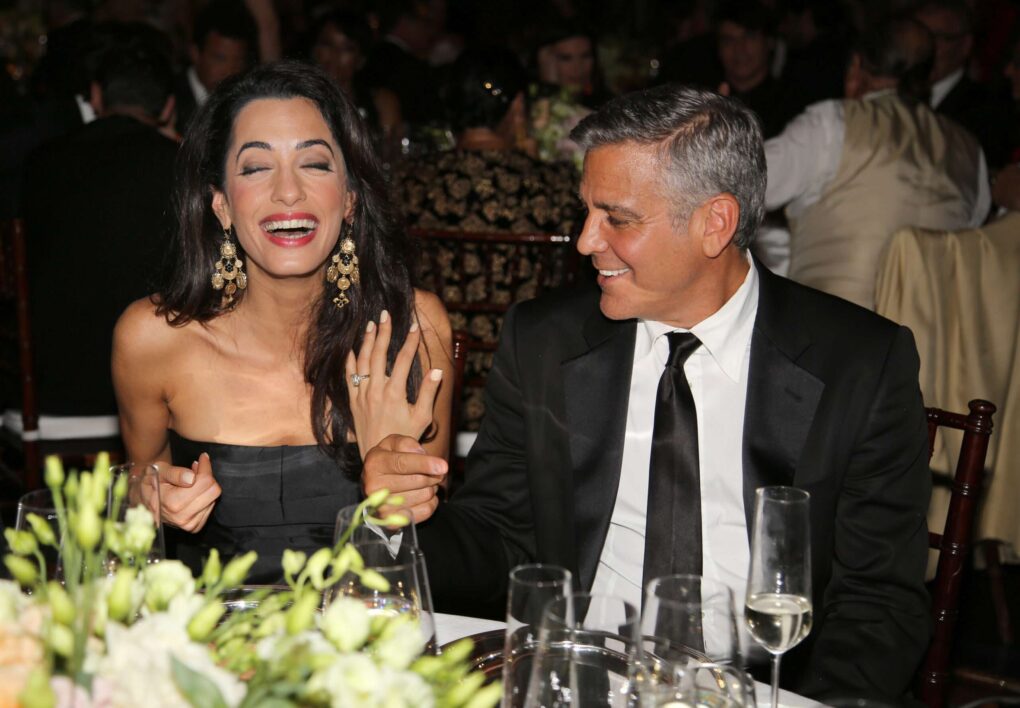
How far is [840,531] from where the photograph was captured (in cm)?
197

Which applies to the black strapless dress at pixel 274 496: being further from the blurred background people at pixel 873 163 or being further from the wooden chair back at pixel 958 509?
the blurred background people at pixel 873 163

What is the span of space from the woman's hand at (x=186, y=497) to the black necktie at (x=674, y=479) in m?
0.77

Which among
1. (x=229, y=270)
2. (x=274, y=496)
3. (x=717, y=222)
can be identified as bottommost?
(x=274, y=496)

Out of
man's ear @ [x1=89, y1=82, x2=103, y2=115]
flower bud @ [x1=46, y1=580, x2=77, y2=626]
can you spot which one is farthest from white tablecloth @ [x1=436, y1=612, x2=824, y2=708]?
man's ear @ [x1=89, y1=82, x2=103, y2=115]

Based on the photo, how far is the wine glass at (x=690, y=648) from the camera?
1080 mm

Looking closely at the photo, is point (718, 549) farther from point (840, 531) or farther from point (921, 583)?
point (921, 583)

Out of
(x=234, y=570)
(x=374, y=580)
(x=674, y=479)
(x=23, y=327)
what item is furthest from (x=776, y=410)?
(x=23, y=327)

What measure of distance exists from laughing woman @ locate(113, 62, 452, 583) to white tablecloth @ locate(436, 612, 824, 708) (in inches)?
26.7

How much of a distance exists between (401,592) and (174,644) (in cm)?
26

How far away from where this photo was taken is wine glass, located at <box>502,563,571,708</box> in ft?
3.54

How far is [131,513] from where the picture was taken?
41.3 inches

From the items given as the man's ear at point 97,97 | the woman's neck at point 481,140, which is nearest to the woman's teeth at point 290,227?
the woman's neck at point 481,140

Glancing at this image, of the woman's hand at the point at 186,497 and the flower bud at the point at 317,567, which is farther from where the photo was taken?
the woman's hand at the point at 186,497

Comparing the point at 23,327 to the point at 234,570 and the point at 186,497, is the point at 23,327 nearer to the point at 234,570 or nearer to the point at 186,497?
the point at 186,497
